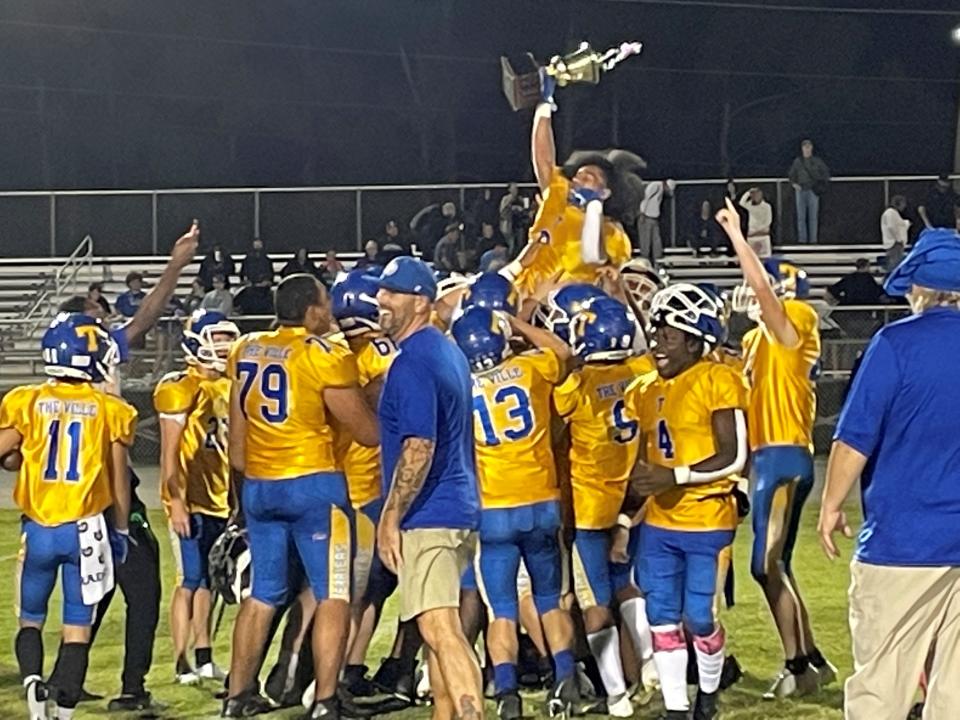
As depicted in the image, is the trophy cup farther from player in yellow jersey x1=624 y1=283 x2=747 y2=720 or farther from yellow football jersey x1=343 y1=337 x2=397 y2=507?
player in yellow jersey x1=624 y1=283 x2=747 y2=720

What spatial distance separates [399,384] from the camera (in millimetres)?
6273

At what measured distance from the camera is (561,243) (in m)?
9.91

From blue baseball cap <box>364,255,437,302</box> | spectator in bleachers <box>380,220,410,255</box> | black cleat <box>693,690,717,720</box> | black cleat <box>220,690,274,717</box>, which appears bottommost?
black cleat <box>220,690,274,717</box>

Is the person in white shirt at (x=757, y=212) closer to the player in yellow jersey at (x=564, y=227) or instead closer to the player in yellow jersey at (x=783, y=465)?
the player in yellow jersey at (x=564, y=227)

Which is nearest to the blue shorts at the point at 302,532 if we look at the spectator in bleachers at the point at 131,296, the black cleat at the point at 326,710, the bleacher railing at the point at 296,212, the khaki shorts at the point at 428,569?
the black cleat at the point at 326,710

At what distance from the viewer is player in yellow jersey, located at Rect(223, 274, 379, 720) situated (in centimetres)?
755

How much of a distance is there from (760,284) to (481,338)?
1.32 meters

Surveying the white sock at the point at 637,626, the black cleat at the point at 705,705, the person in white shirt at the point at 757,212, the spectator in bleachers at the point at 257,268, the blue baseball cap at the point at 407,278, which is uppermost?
the person in white shirt at the point at 757,212

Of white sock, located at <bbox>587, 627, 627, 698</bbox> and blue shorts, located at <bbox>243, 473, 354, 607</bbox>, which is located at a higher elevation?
blue shorts, located at <bbox>243, 473, 354, 607</bbox>

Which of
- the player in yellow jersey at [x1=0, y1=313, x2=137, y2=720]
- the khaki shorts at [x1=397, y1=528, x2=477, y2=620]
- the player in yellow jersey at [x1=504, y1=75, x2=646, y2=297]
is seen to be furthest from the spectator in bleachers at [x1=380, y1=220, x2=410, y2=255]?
the khaki shorts at [x1=397, y1=528, x2=477, y2=620]

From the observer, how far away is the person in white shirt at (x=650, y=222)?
2219 cm

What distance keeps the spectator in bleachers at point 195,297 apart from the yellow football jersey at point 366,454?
13.5m

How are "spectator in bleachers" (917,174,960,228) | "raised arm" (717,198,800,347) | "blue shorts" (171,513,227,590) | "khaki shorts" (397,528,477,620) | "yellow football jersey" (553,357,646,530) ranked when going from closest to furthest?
"khaki shorts" (397,528,477,620)
"raised arm" (717,198,800,347)
"yellow football jersey" (553,357,646,530)
"blue shorts" (171,513,227,590)
"spectator in bleachers" (917,174,960,228)

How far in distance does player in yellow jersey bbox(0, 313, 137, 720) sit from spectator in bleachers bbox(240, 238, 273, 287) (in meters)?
14.1
